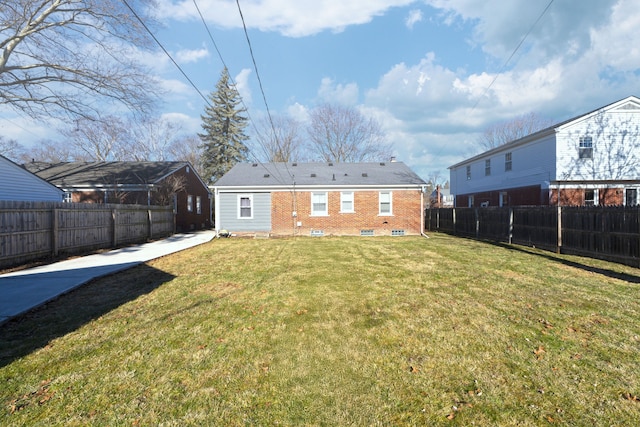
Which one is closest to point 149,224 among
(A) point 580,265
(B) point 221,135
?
(A) point 580,265

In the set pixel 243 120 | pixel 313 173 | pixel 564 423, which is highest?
pixel 243 120

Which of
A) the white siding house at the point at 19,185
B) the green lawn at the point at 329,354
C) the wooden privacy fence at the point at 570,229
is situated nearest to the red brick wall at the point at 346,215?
the wooden privacy fence at the point at 570,229

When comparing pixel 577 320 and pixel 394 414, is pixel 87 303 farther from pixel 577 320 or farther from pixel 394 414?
pixel 577 320

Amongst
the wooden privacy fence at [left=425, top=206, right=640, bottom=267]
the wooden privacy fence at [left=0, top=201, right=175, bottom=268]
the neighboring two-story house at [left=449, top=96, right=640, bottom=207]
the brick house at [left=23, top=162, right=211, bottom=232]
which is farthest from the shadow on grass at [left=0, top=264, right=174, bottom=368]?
the neighboring two-story house at [left=449, top=96, right=640, bottom=207]

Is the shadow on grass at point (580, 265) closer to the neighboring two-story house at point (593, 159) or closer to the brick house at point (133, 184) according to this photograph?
the neighboring two-story house at point (593, 159)

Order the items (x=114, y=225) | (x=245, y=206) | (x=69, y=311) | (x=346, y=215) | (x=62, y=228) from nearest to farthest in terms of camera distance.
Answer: (x=69, y=311) → (x=62, y=228) → (x=114, y=225) → (x=346, y=215) → (x=245, y=206)

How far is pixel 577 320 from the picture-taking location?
432 cm

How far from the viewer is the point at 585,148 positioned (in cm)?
1706

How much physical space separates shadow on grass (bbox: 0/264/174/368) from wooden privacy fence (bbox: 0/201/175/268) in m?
3.55

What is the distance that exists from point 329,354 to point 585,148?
20.9m

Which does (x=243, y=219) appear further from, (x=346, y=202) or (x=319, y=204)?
(x=346, y=202)

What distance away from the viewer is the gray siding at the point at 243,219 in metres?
16.9

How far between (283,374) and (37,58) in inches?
814

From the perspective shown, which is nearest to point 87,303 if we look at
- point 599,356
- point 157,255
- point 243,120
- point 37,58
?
point 157,255
